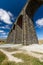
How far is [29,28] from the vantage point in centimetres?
3052

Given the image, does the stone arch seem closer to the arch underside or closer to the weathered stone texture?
the arch underside

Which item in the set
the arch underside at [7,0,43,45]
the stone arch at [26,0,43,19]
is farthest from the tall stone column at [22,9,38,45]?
the stone arch at [26,0,43,19]

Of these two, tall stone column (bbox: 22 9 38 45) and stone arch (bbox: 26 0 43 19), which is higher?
stone arch (bbox: 26 0 43 19)

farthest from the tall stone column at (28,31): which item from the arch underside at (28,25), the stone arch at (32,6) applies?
the stone arch at (32,6)

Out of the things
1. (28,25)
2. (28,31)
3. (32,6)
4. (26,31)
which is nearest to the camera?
(26,31)

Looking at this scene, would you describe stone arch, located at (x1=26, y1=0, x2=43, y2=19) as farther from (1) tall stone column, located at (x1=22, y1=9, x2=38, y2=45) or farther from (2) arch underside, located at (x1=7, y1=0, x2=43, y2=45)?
(1) tall stone column, located at (x1=22, y1=9, x2=38, y2=45)

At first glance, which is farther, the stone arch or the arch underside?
the stone arch

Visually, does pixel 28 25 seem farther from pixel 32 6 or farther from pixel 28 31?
pixel 32 6

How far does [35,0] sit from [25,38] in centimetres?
920

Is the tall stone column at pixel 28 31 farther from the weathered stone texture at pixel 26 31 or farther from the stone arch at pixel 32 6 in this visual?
the stone arch at pixel 32 6

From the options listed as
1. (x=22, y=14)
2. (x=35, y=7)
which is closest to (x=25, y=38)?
(x=22, y=14)

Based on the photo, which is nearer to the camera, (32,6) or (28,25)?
A: (28,25)

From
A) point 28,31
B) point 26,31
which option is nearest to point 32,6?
point 28,31

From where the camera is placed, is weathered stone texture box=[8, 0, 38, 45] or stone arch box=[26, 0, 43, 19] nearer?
weathered stone texture box=[8, 0, 38, 45]
